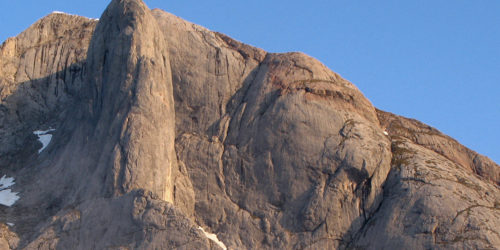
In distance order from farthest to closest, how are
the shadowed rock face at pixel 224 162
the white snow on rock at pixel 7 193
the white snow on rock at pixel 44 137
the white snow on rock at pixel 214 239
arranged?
the white snow on rock at pixel 44 137, the white snow on rock at pixel 7 193, the white snow on rock at pixel 214 239, the shadowed rock face at pixel 224 162

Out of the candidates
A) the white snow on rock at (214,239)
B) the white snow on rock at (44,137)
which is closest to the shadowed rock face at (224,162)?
the white snow on rock at (214,239)

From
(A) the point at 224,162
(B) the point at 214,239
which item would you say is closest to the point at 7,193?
(A) the point at 224,162

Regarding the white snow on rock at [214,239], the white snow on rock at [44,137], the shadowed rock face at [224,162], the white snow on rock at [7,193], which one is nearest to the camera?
the shadowed rock face at [224,162]

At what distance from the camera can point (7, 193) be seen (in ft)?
220

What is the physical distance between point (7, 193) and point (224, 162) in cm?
1718

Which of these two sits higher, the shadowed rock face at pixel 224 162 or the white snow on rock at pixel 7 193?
the shadowed rock face at pixel 224 162

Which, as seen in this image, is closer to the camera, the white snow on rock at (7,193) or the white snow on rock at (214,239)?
the white snow on rock at (214,239)

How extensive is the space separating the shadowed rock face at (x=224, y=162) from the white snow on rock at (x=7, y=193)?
0.60 metres

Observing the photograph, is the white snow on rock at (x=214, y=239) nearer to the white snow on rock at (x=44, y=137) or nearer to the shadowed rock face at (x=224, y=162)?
the shadowed rock face at (x=224, y=162)

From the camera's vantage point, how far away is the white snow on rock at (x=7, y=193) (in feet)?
216

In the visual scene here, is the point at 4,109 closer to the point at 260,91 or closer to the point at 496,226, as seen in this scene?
the point at 260,91

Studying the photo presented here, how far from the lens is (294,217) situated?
206ft

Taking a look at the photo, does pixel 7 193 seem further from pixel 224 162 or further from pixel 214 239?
pixel 214 239

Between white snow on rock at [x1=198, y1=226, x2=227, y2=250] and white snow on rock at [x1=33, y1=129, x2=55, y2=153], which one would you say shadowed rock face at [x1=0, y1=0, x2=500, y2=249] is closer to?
white snow on rock at [x1=198, y1=226, x2=227, y2=250]
